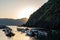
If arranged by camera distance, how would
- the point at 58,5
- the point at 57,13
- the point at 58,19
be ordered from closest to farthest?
the point at 58,19 → the point at 57,13 → the point at 58,5

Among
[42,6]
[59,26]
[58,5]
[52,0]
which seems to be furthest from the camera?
[42,6]

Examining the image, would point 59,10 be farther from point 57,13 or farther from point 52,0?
point 52,0

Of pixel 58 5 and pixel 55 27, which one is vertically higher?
pixel 58 5

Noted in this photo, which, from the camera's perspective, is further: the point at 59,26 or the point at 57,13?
the point at 57,13

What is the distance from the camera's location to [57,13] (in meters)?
108

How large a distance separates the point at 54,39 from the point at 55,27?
35.9m

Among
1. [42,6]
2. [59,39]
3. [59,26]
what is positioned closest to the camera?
[59,39]

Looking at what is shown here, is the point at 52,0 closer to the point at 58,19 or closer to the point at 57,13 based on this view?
the point at 57,13

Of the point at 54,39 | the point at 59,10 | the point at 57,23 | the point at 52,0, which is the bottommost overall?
the point at 54,39

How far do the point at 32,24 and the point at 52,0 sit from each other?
31752mm

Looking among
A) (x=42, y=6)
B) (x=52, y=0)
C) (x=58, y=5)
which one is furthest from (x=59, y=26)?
(x=42, y=6)

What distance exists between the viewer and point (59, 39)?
58.5m

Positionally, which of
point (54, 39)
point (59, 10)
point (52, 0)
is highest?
point (52, 0)

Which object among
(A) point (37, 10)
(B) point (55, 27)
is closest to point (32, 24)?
(A) point (37, 10)
